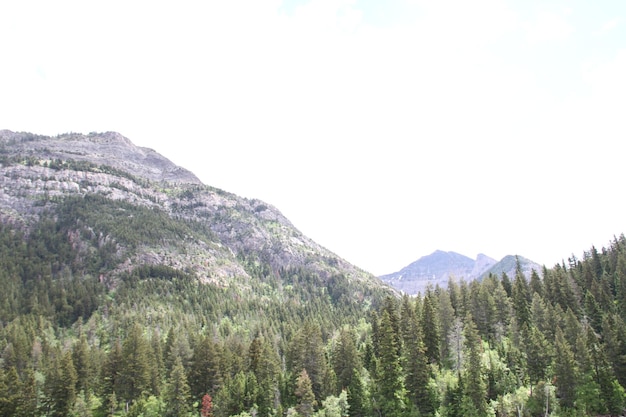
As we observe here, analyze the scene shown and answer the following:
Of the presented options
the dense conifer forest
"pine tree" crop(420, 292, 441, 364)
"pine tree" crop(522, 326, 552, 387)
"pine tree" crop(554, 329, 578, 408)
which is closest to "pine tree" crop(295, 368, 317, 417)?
the dense conifer forest

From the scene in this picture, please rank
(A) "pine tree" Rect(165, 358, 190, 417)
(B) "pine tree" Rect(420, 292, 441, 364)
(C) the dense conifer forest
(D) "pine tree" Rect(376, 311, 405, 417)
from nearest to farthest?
1. (C) the dense conifer forest
2. (D) "pine tree" Rect(376, 311, 405, 417)
3. (A) "pine tree" Rect(165, 358, 190, 417)
4. (B) "pine tree" Rect(420, 292, 441, 364)

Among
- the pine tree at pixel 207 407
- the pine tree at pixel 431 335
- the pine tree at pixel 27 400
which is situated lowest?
the pine tree at pixel 207 407

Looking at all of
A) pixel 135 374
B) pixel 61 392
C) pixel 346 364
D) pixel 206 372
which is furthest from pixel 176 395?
pixel 346 364

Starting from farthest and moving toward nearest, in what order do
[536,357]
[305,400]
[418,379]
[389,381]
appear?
[536,357]
[305,400]
[389,381]
[418,379]

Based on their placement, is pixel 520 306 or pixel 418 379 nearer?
pixel 418 379

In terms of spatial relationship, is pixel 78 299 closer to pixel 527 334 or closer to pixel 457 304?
pixel 457 304

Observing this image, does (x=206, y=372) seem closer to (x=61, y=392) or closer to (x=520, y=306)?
(x=61, y=392)

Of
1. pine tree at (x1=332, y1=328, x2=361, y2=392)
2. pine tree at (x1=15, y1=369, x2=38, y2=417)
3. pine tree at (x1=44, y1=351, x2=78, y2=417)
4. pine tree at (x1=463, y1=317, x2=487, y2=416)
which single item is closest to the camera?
pine tree at (x1=463, y1=317, x2=487, y2=416)

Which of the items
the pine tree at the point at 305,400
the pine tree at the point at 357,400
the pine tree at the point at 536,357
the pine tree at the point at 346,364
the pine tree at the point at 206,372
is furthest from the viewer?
the pine tree at the point at 206,372

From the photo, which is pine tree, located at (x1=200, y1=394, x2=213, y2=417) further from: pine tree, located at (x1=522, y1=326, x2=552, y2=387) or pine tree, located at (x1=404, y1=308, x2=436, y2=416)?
pine tree, located at (x1=522, y1=326, x2=552, y2=387)

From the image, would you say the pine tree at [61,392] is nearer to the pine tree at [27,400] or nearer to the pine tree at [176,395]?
the pine tree at [27,400]

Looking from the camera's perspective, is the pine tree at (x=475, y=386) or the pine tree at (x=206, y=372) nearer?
the pine tree at (x=475, y=386)

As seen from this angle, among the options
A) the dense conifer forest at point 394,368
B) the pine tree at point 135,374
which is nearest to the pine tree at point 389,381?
the dense conifer forest at point 394,368

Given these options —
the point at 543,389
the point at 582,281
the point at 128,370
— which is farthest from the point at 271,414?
the point at 582,281
